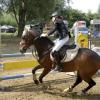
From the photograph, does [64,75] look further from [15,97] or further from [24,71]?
[15,97]

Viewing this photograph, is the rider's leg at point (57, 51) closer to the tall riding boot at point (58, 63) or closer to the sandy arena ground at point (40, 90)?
the tall riding boot at point (58, 63)

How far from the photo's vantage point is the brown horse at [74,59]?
894 centimetres

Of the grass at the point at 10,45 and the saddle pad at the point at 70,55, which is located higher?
the saddle pad at the point at 70,55

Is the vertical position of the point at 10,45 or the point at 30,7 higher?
the point at 30,7

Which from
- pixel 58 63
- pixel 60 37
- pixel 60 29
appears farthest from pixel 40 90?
pixel 60 29

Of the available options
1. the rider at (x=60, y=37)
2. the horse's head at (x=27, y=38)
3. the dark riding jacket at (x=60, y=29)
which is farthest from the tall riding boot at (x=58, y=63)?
the horse's head at (x=27, y=38)

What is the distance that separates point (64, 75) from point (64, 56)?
360 cm

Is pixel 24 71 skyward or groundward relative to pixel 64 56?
groundward

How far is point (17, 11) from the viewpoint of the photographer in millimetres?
44656

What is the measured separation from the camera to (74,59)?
910 centimetres

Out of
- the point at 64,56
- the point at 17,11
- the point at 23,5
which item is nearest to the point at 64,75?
the point at 64,56

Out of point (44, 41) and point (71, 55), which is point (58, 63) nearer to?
point (71, 55)

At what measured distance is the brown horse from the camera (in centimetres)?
894

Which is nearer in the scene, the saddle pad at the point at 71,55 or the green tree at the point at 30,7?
the saddle pad at the point at 71,55
